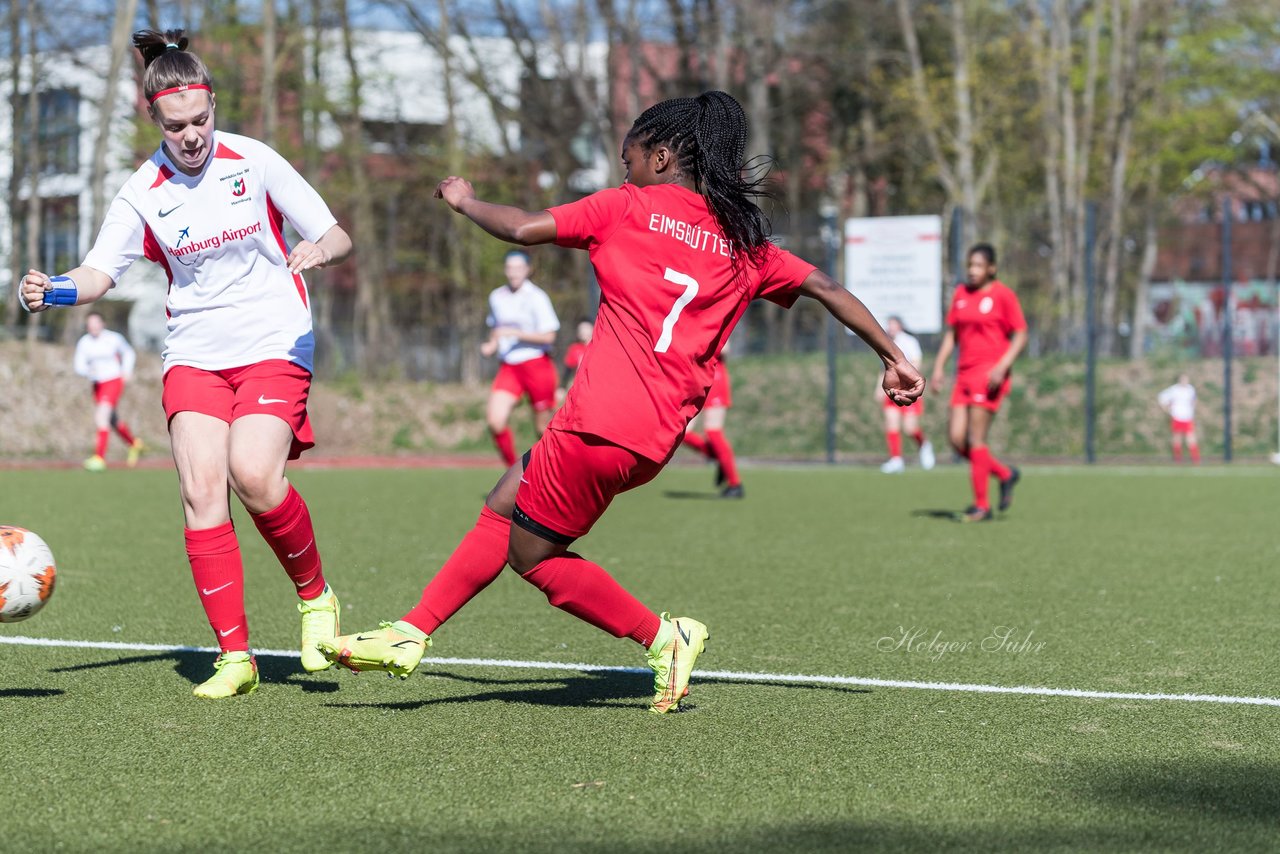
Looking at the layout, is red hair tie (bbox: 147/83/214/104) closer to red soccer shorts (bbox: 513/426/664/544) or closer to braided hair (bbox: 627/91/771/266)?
braided hair (bbox: 627/91/771/266)

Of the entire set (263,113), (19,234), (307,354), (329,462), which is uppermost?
(263,113)

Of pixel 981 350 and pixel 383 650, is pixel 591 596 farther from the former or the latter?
pixel 981 350

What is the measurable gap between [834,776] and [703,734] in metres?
0.59

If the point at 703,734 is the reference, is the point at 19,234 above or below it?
above

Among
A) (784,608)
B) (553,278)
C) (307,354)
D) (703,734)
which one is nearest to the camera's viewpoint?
(703,734)

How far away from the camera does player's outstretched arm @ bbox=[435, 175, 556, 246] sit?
4.15 metres

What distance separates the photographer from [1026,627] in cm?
645

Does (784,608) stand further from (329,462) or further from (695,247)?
(329,462)

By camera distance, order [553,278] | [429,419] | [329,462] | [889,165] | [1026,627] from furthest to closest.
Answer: [889,165] → [553,278] → [429,419] → [329,462] → [1026,627]

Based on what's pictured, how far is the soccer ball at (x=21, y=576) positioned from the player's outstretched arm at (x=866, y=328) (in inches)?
96.1

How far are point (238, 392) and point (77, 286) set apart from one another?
0.60m

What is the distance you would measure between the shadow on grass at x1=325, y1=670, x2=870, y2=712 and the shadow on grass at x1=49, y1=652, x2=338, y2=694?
380 millimetres

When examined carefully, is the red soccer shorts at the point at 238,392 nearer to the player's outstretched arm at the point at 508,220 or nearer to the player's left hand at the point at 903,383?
the player's outstretched arm at the point at 508,220

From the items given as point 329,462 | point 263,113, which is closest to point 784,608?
point 329,462
